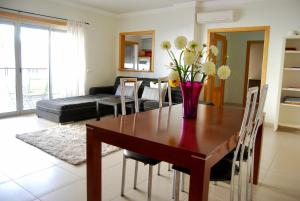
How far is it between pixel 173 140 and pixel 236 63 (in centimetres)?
691

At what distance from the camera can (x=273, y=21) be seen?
4.79m

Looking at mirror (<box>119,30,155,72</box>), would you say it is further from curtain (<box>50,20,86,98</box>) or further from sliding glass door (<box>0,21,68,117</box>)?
A: sliding glass door (<box>0,21,68,117</box>)

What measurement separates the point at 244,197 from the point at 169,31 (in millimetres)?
4537

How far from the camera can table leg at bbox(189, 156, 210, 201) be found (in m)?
1.23

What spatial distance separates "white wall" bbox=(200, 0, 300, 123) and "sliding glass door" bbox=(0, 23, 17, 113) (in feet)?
14.9

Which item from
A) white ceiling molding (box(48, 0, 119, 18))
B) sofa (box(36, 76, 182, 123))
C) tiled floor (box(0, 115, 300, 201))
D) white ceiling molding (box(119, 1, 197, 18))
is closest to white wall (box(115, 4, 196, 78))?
white ceiling molding (box(119, 1, 197, 18))

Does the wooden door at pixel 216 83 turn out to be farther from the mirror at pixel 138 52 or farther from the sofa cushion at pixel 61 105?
the sofa cushion at pixel 61 105

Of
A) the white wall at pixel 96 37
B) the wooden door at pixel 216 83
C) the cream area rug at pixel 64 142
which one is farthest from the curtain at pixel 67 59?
the wooden door at pixel 216 83

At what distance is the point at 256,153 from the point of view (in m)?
2.55

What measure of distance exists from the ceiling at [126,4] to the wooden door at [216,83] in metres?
1.30

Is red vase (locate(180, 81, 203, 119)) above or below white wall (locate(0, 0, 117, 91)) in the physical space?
below

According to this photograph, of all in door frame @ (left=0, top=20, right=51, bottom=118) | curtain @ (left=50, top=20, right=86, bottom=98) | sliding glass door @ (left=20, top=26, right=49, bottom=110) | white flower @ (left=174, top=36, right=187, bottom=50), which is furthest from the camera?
curtain @ (left=50, top=20, right=86, bottom=98)

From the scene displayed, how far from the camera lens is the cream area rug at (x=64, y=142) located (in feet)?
10.1

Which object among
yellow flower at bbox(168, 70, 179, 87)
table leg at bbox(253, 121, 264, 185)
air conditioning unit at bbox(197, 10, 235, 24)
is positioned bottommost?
table leg at bbox(253, 121, 264, 185)
